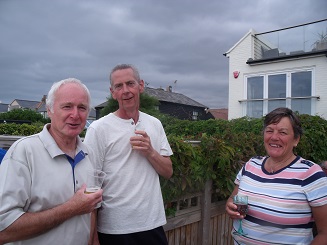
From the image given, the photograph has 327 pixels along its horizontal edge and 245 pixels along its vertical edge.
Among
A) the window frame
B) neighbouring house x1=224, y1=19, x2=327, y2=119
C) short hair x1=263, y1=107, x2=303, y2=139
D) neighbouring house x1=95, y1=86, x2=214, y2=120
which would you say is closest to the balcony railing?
neighbouring house x1=224, y1=19, x2=327, y2=119

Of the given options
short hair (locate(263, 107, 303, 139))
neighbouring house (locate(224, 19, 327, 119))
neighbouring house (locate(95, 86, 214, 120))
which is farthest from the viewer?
neighbouring house (locate(95, 86, 214, 120))

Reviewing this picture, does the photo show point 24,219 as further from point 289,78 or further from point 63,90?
point 289,78

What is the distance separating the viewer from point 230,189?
3535 millimetres

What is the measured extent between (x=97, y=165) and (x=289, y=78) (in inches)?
553

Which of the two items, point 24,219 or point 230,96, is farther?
point 230,96

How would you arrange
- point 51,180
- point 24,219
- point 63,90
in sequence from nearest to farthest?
1. point 24,219
2. point 51,180
3. point 63,90

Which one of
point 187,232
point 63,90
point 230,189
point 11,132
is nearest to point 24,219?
point 63,90

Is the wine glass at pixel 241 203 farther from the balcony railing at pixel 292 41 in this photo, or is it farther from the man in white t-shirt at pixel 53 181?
the balcony railing at pixel 292 41

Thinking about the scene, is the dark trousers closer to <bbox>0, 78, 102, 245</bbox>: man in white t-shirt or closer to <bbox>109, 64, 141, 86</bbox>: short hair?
<bbox>0, 78, 102, 245</bbox>: man in white t-shirt

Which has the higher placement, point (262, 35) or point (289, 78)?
point (262, 35)

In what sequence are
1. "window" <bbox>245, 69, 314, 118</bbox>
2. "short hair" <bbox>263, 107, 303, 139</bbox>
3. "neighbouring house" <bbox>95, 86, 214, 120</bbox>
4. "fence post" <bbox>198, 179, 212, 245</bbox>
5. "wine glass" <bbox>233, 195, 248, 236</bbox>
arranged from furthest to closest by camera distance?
"neighbouring house" <bbox>95, 86, 214, 120</bbox> → "window" <bbox>245, 69, 314, 118</bbox> → "fence post" <bbox>198, 179, 212, 245</bbox> → "short hair" <bbox>263, 107, 303, 139</bbox> → "wine glass" <bbox>233, 195, 248, 236</bbox>

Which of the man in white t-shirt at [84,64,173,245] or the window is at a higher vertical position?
the window

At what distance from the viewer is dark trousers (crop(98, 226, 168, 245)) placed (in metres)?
2.03

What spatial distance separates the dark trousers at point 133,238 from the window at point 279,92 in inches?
523
